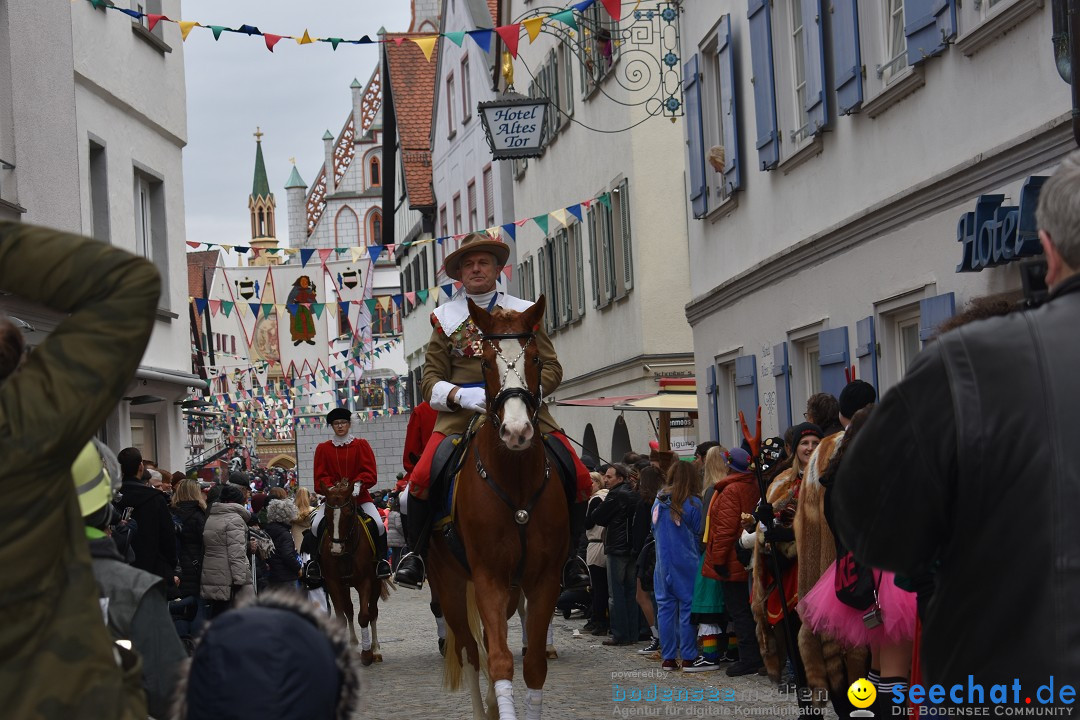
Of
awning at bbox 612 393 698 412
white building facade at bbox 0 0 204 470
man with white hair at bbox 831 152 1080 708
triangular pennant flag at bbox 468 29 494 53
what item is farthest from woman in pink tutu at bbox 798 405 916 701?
awning at bbox 612 393 698 412

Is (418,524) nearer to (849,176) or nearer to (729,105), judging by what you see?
(849,176)

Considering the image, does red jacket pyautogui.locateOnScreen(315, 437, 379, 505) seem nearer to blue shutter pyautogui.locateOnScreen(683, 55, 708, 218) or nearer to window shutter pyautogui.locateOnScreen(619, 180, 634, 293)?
blue shutter pyautogui.locateOnScreen(683, 55, 708, 218)

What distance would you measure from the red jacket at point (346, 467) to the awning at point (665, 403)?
15.4 feet

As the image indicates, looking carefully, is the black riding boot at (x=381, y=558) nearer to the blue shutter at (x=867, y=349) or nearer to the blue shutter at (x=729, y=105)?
the blue shutter at (x=867, y=349)

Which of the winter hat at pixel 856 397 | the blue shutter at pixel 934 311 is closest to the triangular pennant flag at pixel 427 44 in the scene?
the blue shutter at pixel 934 311

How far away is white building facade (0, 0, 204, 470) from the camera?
16875 mm

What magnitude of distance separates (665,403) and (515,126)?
4.72 m

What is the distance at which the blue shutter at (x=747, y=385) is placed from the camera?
687 inches

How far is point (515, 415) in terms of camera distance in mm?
8023

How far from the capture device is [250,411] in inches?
2795

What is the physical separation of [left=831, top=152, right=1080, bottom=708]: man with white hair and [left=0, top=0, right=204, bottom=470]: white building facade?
1414 cm

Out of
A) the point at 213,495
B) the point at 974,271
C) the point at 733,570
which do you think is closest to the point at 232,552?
the point at 213,495

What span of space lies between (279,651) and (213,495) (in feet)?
41.0

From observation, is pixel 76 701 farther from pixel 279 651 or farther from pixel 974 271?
pixel 974 271
